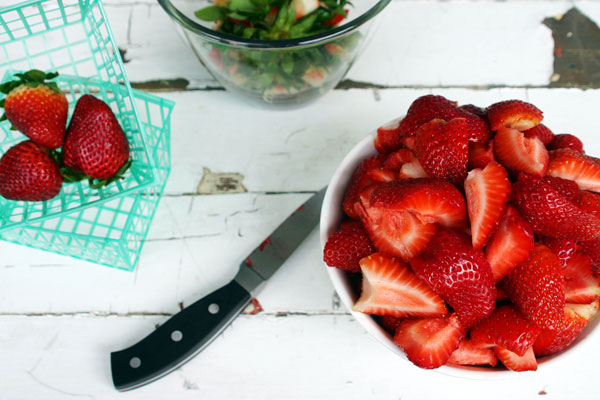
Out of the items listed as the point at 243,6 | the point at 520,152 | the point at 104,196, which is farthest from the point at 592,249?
the point at 104,196

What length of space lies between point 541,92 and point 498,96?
0.08 meters

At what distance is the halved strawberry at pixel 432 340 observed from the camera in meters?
0.58

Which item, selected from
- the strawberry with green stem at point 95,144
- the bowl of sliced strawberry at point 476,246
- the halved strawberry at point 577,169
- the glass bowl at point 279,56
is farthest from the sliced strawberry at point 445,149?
the strawberry with green stem at point 95,144

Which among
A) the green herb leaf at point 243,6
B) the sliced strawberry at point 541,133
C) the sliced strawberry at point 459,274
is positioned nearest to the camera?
the sliced strawberry at point 459,274

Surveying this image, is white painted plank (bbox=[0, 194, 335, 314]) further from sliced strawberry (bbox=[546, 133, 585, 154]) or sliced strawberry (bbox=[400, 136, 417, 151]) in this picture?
sliced strawberry (bbox=[546, 133, 585, 154])

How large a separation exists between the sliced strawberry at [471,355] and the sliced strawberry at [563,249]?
0.44 ft

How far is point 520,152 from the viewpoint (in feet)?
2.00

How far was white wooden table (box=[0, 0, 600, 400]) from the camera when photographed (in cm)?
79

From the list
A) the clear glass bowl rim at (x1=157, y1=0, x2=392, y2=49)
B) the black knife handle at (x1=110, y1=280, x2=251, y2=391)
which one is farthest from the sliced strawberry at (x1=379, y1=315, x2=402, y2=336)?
the clear glass bowl rim at (x1=157, y1=0, x2=392, y2=49)

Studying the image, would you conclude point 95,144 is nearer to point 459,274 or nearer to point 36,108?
point 36,108

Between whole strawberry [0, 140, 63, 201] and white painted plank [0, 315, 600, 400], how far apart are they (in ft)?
0.68

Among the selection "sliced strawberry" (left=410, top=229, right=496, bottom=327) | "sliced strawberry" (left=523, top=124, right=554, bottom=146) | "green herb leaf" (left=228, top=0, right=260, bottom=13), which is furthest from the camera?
"green herb leaf" (left=228, top=0, right=260, bottom=13)

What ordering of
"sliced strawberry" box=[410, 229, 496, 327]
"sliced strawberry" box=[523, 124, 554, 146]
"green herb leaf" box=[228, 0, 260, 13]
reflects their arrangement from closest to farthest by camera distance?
"sliced strawberry" box=[410, 229, 496, 327], "sliced strawberry" box=[523, 124, 554, 146], "green herb leaf" box=[228, 0, 260, 13]

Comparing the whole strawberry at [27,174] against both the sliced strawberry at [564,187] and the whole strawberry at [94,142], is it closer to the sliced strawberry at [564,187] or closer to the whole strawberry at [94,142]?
the whole strawberry at [94,142]
